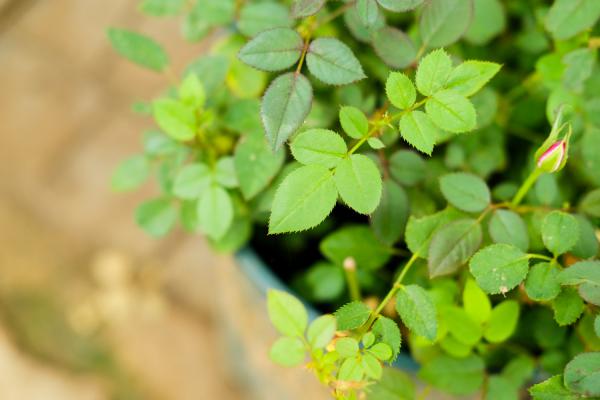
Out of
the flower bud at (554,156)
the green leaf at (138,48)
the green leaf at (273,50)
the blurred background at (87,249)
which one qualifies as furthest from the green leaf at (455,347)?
the blurred background at (87,249)

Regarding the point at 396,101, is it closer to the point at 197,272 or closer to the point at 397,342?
the point at 397,342

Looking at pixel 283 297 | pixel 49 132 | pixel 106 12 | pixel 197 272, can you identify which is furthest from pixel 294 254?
pixel 106 12

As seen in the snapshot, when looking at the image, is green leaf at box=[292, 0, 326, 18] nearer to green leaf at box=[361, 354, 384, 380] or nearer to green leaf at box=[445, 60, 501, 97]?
green leaf at box=[445, 60, 501, 97]

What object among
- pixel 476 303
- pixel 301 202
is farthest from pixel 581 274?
pixel 301 202

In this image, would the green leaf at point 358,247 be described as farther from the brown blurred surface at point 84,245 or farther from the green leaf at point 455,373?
the brown blurred surface at point 84,245

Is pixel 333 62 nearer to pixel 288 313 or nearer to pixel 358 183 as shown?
pixel 358 183

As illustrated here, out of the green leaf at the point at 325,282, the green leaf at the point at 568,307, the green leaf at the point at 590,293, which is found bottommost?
the green leaf at the point at 325,282
